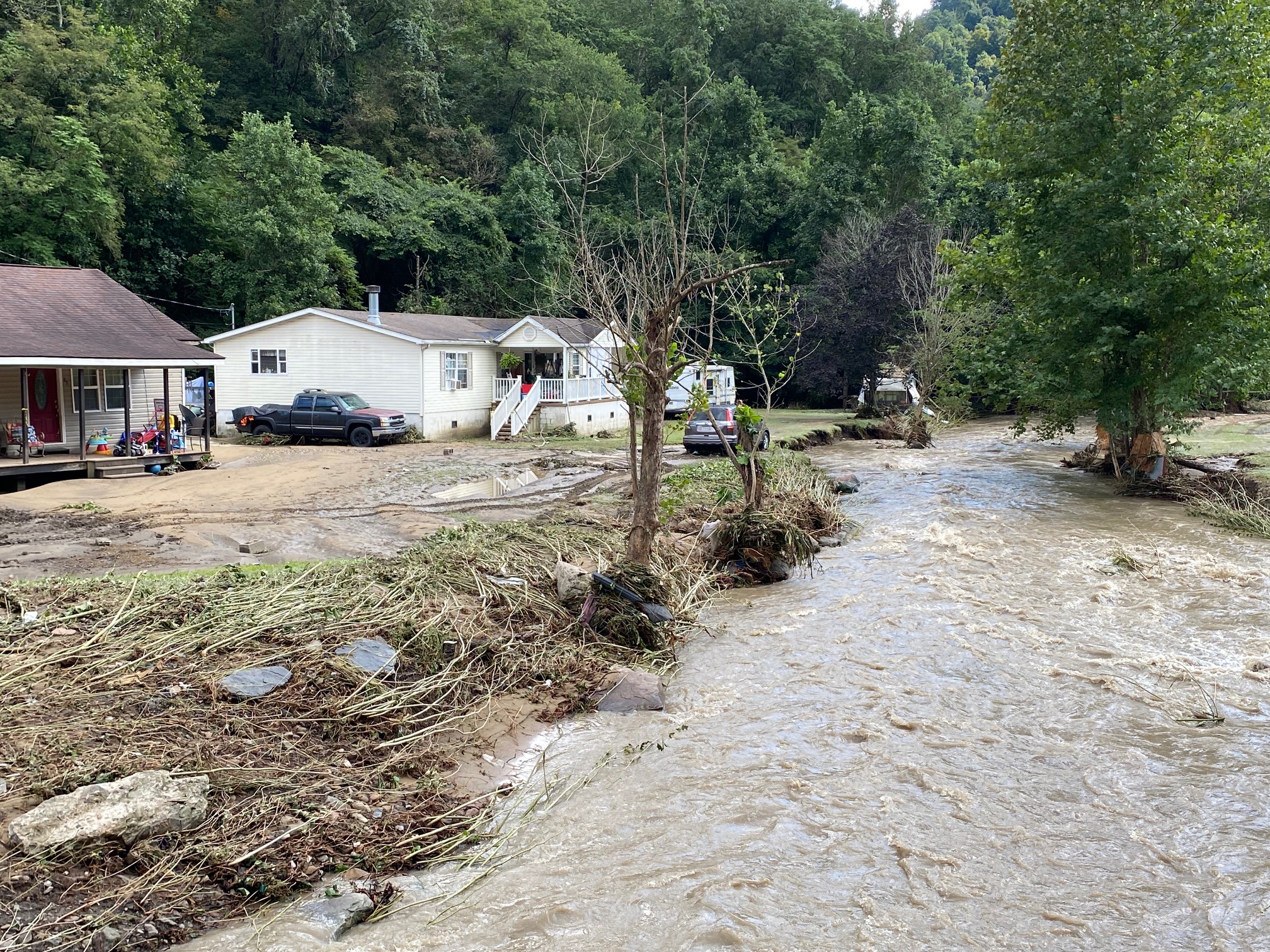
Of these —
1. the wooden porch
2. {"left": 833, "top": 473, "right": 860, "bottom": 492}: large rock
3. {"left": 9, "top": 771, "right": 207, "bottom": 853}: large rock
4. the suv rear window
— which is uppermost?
the suv rear window

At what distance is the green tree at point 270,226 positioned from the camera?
38750 millimetres

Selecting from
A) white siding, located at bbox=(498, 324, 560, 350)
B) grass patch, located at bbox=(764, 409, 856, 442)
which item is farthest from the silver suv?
white siding, located at bbox=(498, 324, 560, 350)

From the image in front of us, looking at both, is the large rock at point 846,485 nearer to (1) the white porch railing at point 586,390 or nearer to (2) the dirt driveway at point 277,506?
(2) the dirt driveway at point 277,506

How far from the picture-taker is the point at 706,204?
50812mm

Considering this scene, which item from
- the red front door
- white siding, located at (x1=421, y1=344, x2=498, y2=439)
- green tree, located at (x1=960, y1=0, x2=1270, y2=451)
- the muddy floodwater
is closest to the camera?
the muddy floodwater

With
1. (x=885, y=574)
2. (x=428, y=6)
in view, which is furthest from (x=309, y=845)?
(x=428, y=6)

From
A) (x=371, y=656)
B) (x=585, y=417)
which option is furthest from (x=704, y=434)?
(x=371, y=656)

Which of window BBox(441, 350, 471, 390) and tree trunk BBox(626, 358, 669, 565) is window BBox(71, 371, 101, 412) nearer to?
window BBox(441, 350, 471, 390)

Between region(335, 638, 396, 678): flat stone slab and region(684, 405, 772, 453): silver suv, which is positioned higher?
region(684, 405, 772, 453): silver suv

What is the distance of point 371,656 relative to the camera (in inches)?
320

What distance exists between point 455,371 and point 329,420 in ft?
15.3

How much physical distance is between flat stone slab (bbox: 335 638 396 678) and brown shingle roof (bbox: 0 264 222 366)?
14.8 meters

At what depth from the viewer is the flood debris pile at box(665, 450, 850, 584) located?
45.4 ft

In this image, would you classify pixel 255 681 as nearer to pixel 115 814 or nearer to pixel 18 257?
pixel 115 814
